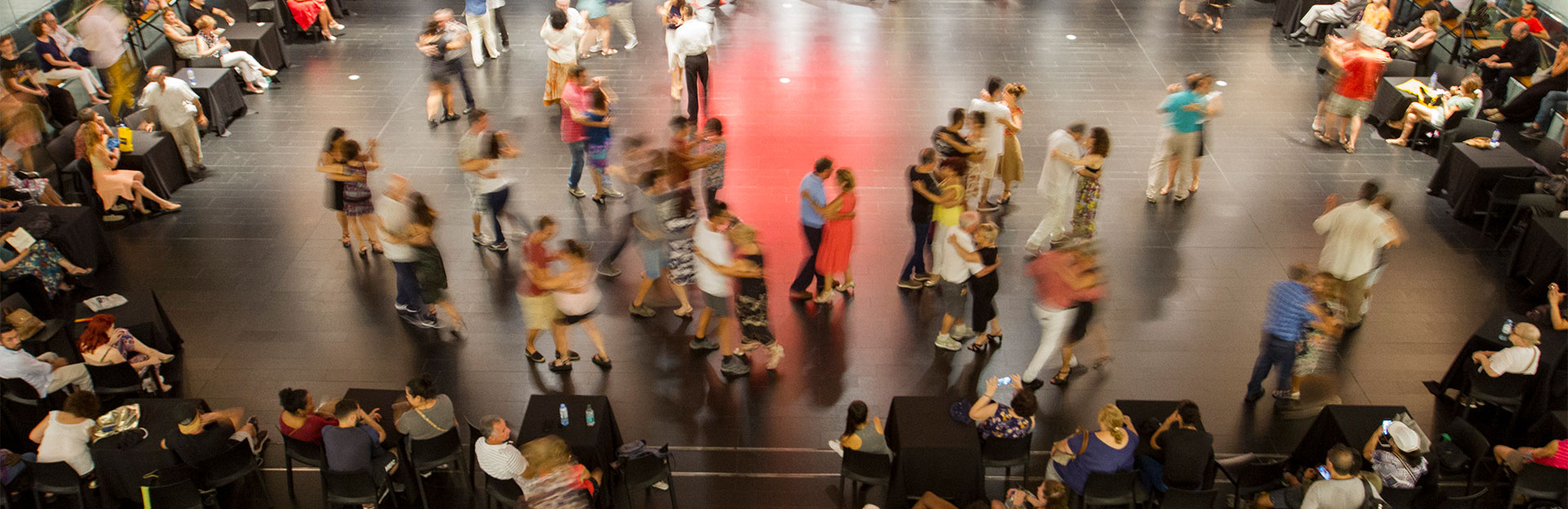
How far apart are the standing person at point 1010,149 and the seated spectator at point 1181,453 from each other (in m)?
3.50

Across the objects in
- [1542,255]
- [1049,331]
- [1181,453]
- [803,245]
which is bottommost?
[803,245]

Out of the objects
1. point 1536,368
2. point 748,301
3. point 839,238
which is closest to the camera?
point 1536,368

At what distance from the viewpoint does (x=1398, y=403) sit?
7.30m

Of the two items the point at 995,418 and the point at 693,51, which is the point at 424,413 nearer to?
the point at 995,418

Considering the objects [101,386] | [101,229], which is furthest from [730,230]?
[101,229]

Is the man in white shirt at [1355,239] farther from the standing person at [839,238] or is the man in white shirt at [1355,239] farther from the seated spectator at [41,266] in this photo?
the seated spectator at [41,266]

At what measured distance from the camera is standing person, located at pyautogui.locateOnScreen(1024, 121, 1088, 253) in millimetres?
8297

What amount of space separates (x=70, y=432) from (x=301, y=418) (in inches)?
50.2

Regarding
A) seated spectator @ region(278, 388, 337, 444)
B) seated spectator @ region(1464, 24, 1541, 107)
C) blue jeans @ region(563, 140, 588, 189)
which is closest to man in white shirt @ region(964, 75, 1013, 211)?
→ blue jeans @ region(563, 140, 588, 189)

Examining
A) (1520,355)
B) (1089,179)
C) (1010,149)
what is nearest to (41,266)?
(1010,149)

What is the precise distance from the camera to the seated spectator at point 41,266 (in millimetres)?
7941

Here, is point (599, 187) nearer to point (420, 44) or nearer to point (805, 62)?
point (420, 44)

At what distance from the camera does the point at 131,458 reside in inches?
239

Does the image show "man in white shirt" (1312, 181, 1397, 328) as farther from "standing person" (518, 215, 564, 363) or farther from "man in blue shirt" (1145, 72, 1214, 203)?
"standing person" (518, 215, 564, 363)
